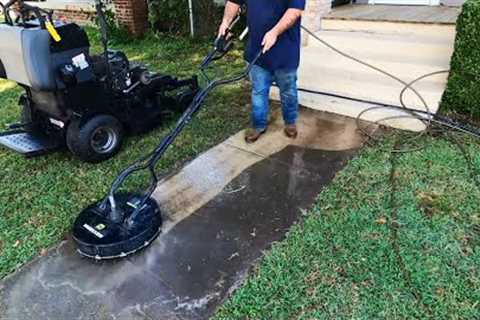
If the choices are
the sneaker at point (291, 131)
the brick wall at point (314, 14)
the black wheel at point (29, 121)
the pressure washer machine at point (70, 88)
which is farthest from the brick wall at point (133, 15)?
the sneaker at point (291, 131)

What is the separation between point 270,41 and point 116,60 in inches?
54.1

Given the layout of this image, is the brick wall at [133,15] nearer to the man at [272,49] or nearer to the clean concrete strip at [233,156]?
the clean concrete strip at [233,156]

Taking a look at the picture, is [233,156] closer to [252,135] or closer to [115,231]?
[252,135]

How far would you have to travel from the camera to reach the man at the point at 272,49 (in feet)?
9.05

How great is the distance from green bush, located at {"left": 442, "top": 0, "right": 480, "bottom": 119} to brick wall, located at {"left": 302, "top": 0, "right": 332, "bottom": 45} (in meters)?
2.26

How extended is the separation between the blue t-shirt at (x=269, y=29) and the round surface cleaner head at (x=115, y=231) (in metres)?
1.43

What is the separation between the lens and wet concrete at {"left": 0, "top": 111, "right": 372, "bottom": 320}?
2.04 m

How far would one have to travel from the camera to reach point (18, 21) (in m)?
3.01

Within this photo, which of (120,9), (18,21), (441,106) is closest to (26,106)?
(18,21)

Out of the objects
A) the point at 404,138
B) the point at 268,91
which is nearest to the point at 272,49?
the point at 268,91

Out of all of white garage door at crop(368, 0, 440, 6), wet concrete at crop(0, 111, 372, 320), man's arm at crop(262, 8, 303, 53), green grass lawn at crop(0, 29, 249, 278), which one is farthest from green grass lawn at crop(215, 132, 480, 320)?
white garage door at crop(368, 0, 440, 6)

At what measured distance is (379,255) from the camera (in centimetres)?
223

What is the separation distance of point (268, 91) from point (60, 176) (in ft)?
5.80

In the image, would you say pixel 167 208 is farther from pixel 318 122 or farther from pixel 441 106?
pixel 441 106
